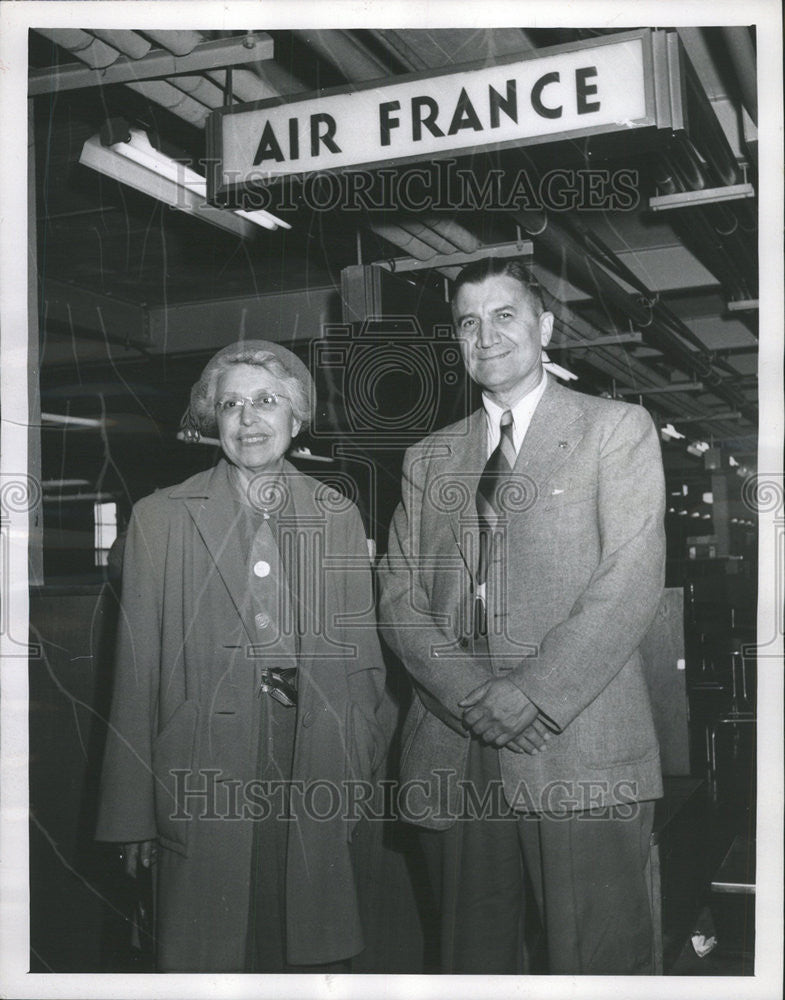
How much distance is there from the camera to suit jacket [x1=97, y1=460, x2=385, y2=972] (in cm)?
213

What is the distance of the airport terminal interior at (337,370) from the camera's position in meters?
2.14

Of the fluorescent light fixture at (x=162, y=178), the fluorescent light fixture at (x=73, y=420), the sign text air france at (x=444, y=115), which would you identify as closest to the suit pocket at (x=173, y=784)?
the fluorescent light fixture at (x=73, y=420)

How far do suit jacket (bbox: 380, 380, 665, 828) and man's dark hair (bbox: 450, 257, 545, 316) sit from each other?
0.21m

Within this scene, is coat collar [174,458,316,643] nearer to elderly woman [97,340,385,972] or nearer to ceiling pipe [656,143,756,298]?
elderly woman [97,340,385,972]

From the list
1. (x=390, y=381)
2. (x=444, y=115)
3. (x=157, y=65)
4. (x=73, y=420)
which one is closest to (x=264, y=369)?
(x=390, y=381)

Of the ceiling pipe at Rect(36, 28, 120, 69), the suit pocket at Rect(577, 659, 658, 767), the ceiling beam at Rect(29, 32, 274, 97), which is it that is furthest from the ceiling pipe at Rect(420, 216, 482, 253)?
the suit pocket at Rect(577, 659, 658, 767)

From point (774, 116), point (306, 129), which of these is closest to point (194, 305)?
point (306, 129)

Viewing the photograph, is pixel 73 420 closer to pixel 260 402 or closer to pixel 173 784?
pixel 260 402

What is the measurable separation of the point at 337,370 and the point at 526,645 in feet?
2.34

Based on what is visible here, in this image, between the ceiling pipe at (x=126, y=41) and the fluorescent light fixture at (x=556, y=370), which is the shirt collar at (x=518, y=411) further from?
the ceiling pipe at (x=126, y=41)

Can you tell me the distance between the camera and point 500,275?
212 centimetres

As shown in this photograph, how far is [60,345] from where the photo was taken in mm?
2227

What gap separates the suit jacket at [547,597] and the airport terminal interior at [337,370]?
74mm

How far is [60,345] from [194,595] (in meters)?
0.63
